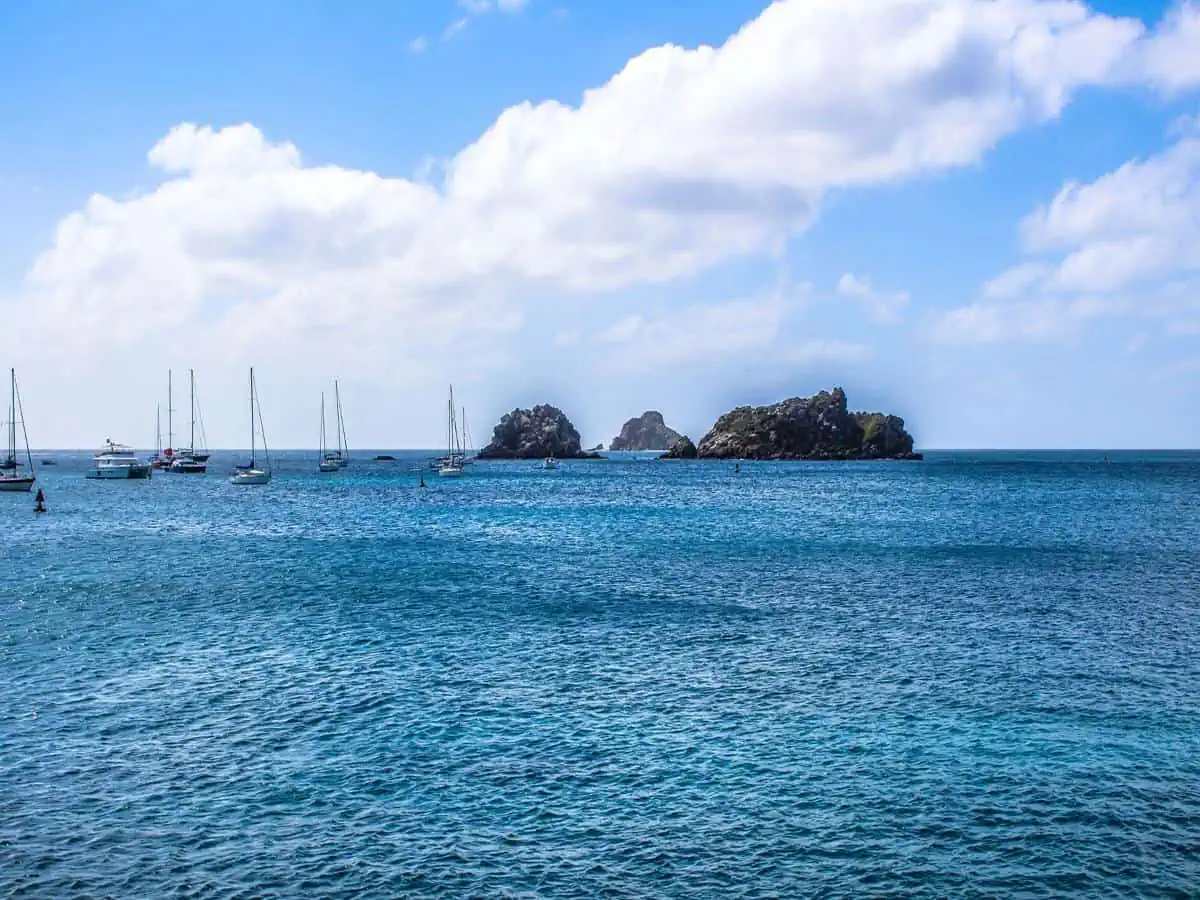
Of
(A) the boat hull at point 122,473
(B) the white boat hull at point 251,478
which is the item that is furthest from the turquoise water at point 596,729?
(A) the boat hull at point 122,473

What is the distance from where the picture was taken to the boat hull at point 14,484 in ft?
477

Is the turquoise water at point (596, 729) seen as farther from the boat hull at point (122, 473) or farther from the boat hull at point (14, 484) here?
the boat hull at point (122, 473)

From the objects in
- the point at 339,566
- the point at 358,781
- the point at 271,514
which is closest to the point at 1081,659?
the point at 358,781

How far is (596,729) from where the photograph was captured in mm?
29656

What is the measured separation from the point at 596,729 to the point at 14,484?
489 ft

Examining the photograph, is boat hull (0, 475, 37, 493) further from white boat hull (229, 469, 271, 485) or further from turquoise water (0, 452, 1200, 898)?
turquoise water (0, 452, 1200, 898)

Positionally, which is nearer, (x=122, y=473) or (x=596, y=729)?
Result: (x=596, y=729)

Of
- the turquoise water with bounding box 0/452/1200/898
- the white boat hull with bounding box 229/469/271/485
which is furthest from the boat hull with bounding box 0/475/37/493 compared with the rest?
the turquoise water with bounding box 0/452/1200/898

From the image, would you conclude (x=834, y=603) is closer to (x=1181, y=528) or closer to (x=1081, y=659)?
(x=1081, y=659)

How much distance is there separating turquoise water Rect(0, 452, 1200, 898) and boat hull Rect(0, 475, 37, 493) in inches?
3693

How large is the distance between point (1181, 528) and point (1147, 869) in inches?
3572

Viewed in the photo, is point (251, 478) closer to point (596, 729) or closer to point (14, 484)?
point (14, 484)

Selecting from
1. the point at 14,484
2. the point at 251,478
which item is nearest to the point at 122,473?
the point at 251,478

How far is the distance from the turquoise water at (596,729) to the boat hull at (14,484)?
93.8m
